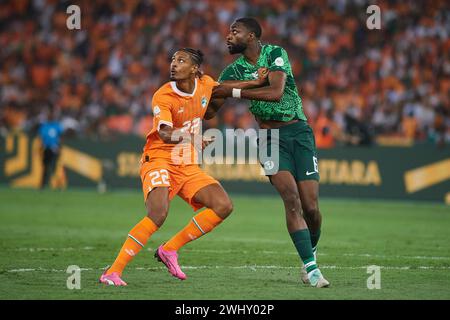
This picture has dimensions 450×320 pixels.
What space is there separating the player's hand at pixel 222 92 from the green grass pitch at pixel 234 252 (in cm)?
192

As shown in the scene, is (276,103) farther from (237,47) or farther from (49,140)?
(49,140)

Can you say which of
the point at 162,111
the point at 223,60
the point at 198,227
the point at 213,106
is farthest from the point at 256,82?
the point at 223,60

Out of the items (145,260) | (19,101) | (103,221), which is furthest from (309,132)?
(19,101)

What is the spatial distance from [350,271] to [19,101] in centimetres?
2145

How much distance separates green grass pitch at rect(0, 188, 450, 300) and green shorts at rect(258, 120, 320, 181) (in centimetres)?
115

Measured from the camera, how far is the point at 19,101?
29.5 meters

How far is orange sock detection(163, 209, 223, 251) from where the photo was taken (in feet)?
30.6

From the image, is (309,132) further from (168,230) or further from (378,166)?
(378,166)

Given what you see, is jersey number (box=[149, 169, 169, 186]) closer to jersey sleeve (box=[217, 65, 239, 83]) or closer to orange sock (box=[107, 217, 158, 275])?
orange sock (box=[107, 217, 158, 275])

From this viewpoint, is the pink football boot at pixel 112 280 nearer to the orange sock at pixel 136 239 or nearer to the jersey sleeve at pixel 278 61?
the orange sock at pixel 136 239

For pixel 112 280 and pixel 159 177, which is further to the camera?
pixel 159 177

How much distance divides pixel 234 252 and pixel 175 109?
3380 millimetres

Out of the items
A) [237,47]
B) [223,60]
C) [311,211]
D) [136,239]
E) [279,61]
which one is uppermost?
[223,60]

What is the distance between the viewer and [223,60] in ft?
91.1
